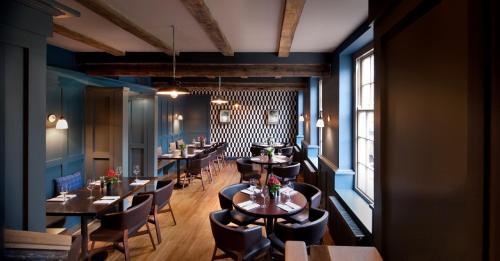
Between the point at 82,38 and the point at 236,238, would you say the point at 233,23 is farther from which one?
the point at 236,238

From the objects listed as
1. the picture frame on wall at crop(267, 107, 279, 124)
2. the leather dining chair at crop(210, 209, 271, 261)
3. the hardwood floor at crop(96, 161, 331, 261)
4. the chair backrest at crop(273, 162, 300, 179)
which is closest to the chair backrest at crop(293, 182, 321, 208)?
the hardwood floor at crop(96, 161, 331, 261)

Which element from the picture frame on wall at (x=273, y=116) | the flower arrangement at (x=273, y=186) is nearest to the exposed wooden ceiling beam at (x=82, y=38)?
the flower arrangement at (x=273, y=186)

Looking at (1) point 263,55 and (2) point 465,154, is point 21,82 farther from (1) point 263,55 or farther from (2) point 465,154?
(1) point 263,55

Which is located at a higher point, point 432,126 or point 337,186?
point 432,126

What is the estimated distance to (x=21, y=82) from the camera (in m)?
1.50

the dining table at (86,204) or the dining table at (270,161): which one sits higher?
the dining table at (270,161)

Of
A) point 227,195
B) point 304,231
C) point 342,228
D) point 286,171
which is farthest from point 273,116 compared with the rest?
point 304,231

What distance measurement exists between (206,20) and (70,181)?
3.38 m

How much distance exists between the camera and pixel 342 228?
3.61 m

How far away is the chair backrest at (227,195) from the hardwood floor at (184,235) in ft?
2.03

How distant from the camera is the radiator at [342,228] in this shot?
3.06 m

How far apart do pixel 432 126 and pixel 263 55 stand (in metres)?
3.93

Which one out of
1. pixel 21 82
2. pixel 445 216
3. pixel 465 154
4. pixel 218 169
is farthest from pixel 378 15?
pixel 218 169

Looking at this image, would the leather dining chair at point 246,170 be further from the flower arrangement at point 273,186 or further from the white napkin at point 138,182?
the flower arrangement at point 273,186
